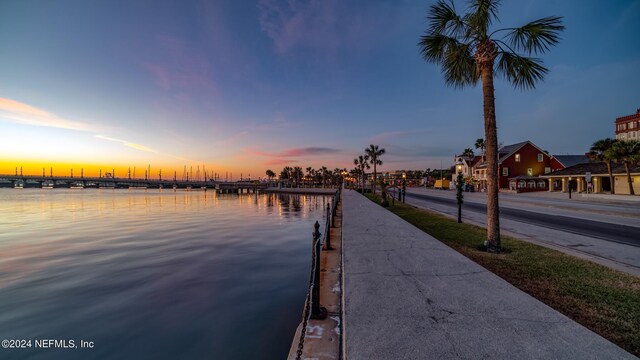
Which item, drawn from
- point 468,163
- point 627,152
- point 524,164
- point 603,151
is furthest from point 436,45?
point 468,163

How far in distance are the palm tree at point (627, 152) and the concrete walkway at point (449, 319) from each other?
41.6 metres

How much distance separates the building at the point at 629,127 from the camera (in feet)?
246

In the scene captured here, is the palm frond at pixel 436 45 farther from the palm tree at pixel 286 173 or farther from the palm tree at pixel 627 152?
the palm tree at pixel 286 173

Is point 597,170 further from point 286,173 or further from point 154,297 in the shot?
point 286,173

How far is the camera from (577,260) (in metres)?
7.42

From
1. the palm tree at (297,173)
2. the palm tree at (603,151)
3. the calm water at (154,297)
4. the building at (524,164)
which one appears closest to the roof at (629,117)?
the building at (524,164)

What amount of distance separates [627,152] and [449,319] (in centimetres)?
4533

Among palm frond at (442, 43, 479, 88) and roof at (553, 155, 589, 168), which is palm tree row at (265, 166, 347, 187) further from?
palm frond at (442, 43, 479, 88)

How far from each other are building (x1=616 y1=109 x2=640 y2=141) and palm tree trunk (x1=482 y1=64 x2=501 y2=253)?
103 m

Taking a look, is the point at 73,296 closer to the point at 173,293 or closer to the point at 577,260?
the point at 173,293

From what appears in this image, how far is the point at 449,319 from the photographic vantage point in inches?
160

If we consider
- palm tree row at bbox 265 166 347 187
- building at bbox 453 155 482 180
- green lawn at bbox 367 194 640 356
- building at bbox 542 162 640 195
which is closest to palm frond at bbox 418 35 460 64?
green lawn at bbox 367 194 640 356

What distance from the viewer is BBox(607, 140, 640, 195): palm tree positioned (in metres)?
32.3

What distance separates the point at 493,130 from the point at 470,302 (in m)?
6.14
